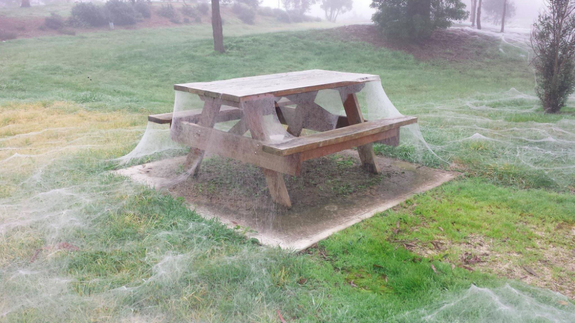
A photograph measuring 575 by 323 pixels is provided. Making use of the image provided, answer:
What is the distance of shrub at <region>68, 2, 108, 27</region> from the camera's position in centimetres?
2712

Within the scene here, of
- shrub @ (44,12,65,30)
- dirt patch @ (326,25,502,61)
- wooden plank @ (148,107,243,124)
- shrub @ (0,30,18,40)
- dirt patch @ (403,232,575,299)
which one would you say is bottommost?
dirt patch @ (403,232,575,299)

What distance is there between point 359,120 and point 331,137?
1238mm

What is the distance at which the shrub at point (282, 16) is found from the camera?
4405 centimetres

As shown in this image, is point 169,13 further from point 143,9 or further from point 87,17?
point 87,17

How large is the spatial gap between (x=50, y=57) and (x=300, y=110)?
50.6 feet

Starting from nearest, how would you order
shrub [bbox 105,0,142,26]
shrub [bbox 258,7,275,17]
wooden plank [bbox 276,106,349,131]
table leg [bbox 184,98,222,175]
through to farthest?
table leg [bbox 184,98,222,175], wooden plank [bbox 276,106,349,131], shrub [bbox 105,0,142,26], shrub [bbox 258,7,275,17]

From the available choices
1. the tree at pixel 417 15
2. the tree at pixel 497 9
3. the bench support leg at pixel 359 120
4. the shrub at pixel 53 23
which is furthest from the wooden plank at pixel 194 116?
the tree at pixel 497 9

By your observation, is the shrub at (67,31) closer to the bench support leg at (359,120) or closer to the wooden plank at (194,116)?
the wooden plank at (194,116)

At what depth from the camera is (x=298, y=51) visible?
20.0 meters

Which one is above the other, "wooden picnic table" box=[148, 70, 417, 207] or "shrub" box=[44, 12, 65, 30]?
"shrub" box=[44, 12, 65, 30]

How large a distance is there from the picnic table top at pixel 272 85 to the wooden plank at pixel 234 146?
42 cm

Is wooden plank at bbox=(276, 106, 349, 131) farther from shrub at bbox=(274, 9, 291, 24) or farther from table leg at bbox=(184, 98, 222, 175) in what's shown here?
shrub at bbox=(274, 9, 291, 24)

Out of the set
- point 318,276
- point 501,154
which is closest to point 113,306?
point 318,276

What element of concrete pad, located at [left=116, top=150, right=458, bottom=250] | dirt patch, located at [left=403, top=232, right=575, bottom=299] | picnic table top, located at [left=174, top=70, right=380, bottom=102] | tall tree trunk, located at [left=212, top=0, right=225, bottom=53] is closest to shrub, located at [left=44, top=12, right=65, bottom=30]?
tall tree trunk, located at [left=212, top=0, right=225, bottom=53]
